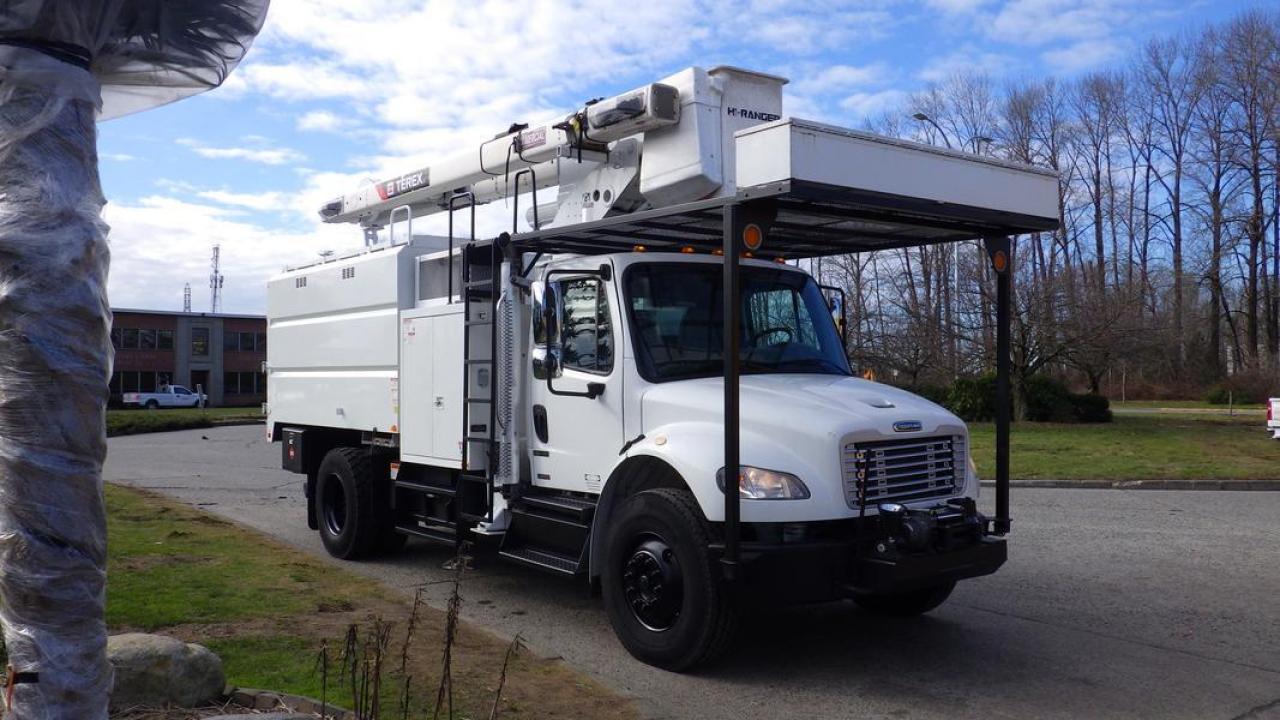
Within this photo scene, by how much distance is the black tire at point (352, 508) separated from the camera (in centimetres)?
981

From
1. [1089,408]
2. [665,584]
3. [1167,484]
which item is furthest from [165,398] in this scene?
[665,584]

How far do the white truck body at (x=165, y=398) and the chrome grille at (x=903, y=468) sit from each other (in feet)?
188

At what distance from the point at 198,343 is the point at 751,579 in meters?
70.3

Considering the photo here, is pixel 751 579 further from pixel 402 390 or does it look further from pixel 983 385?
pixel 983 385

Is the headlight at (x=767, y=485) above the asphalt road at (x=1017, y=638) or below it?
above

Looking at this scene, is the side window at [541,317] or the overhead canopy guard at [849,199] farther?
the side window at [541,317]

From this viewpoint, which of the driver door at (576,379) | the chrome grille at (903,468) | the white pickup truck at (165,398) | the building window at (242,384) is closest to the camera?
the chrome grille at (903,468)

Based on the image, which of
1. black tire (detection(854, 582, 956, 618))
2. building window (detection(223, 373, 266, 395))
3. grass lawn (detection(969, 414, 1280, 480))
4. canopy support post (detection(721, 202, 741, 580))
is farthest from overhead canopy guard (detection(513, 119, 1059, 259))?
building window (detection(223, 373, 266, 395))

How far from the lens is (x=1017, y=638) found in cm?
708

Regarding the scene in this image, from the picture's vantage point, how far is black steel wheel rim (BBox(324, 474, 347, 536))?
405 inches

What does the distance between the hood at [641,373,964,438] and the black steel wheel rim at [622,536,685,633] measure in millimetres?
853

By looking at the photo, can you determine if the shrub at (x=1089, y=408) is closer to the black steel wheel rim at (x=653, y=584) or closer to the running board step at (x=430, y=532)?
the running board step at (x=430, y=532)

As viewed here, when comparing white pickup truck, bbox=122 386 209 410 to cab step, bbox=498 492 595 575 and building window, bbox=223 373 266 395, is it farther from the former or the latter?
cab step, bbox=498 492 595 575

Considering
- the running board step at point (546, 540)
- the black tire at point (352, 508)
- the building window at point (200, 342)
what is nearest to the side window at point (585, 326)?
the running board step at point (546, 540)
